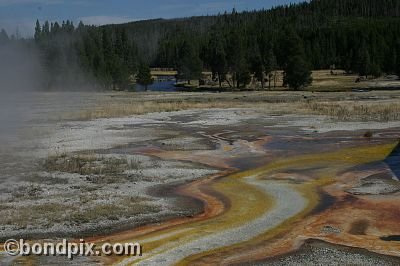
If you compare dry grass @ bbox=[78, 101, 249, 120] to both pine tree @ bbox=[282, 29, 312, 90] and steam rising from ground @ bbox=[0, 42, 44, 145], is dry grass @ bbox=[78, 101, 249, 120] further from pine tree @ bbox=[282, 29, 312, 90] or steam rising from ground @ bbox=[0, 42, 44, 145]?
steam rising from ground @ bbox=[0, 42, 44, 145]

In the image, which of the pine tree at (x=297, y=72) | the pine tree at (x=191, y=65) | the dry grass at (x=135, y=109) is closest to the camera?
the dry grass at (x=135, y=109)

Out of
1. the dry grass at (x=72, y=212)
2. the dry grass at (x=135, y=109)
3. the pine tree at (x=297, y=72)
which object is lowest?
the dry grass at (x=72, y=212)

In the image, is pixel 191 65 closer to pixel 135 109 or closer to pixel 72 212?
pixel 135 109

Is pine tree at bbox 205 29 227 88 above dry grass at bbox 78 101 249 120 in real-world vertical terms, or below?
above

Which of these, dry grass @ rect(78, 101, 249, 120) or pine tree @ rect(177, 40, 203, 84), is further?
pine tree @ rect(177, 40, 203, 84)

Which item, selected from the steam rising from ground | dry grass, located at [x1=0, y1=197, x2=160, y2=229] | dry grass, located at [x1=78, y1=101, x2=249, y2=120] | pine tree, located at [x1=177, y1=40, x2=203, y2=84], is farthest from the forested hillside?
the steam rising from ground

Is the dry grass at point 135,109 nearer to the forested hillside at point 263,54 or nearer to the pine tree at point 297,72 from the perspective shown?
the forested hillside at point 263,54

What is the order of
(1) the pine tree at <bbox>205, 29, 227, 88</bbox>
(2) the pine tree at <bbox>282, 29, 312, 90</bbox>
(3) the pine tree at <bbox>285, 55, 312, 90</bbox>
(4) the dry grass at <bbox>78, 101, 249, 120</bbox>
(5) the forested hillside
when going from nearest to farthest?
(4) the dry grass at <bbox>78, 101, 249, 120</bbox> < (3) the pine tree at <bbox>285, 55, 312, 90</bbox> < (2) the pine tree at <bbox>282, 29, 312, 90</bbox> < (5) the forested hillside < (1) the pine tree at <bbox>205, 29, 227, 88</bbox>

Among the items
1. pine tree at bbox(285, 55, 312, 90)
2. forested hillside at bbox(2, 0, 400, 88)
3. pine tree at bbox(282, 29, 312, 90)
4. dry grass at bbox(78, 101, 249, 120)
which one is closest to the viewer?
dry grass at bbox(78, 101, 249, 120)

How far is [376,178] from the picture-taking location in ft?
62.3

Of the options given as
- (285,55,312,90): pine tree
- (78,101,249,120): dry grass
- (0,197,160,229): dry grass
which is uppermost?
(285,55,312,90): pine tree

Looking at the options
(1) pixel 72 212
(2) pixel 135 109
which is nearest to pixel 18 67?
(1) pixel 72 212

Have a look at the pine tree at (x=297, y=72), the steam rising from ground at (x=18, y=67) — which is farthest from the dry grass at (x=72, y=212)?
the pine tree at (x=297, y=72)

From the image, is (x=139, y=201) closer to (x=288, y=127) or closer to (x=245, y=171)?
(x=245, y=171)
